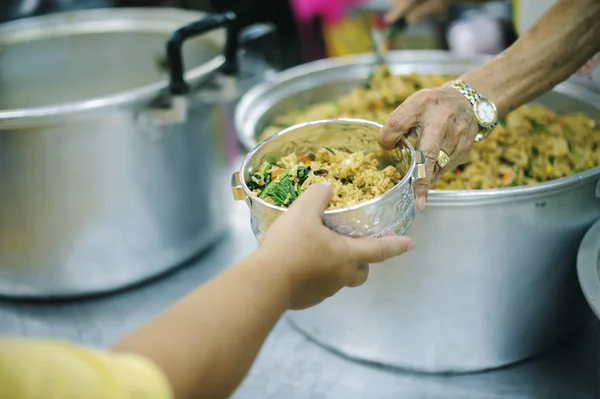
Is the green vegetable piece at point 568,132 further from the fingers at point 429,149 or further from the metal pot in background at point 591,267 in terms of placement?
the fingers at point 429,149

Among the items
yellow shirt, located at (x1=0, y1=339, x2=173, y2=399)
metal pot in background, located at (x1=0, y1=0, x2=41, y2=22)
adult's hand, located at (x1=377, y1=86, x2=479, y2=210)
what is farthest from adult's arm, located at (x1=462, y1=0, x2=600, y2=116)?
metal pot in background, located at (x1=0, y1=0, x2=41, y2=22)

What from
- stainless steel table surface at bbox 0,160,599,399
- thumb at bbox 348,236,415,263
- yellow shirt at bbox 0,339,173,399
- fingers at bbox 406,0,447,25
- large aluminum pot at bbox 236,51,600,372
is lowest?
stainless steel table surface at bbox 0,160,599,399

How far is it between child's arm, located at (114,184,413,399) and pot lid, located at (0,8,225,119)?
1.17m

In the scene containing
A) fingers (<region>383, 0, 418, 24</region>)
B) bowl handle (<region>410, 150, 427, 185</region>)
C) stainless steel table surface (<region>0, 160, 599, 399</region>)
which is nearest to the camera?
bowl handle (<region>410, 150, 427, 185</region>)

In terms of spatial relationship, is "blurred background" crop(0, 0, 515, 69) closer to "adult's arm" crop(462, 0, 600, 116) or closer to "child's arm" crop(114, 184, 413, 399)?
"adult's arm" crop(462, 0, 600, 116)

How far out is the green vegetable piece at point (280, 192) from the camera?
0.78 meters

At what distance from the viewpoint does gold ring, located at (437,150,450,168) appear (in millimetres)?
890

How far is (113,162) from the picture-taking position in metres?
1.34

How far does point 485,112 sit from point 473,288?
13.1 inches

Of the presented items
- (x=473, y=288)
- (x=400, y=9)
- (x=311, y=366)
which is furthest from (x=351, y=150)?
(x=400, y=9)

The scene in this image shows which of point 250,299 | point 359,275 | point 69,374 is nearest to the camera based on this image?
point 69,374

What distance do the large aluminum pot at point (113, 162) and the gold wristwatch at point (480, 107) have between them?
64 centimetres

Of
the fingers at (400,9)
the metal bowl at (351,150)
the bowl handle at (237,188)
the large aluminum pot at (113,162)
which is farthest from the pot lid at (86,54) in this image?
the bowl handle at (237,188)

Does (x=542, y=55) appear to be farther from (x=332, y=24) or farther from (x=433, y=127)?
(x=332, y=24)
